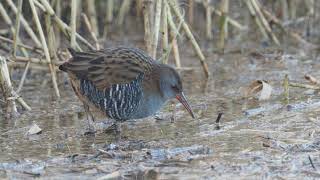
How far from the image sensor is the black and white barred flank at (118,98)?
199 inches

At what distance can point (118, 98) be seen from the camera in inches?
199

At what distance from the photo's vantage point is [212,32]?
9141mm

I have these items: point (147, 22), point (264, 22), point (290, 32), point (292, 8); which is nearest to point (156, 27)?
point (147, 22)

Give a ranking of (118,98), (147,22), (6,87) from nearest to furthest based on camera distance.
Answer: (118,98)
(6,87)
(147,22)

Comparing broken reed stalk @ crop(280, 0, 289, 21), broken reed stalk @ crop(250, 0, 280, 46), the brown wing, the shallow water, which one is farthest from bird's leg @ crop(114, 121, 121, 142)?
broken reed stalk @ crop(280, 0, 289, 21)

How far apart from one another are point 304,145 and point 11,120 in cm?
215

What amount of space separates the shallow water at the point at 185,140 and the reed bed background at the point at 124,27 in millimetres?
306

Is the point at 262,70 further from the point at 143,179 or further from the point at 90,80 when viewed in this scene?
the point at 143,179

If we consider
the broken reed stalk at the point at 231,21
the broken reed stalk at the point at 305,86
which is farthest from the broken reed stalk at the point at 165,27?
the broken reed stalk at the point at 231,21

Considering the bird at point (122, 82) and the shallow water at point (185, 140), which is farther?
the bird at point (122, 82)

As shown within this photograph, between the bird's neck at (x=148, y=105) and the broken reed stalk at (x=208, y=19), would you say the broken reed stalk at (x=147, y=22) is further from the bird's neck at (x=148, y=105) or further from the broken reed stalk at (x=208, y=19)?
the broken reed stalk at (x=208, y=19)

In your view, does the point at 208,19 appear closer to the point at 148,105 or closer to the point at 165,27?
the point at 165,27

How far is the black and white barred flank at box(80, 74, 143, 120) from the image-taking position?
505 cm

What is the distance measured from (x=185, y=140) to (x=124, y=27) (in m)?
4.72
